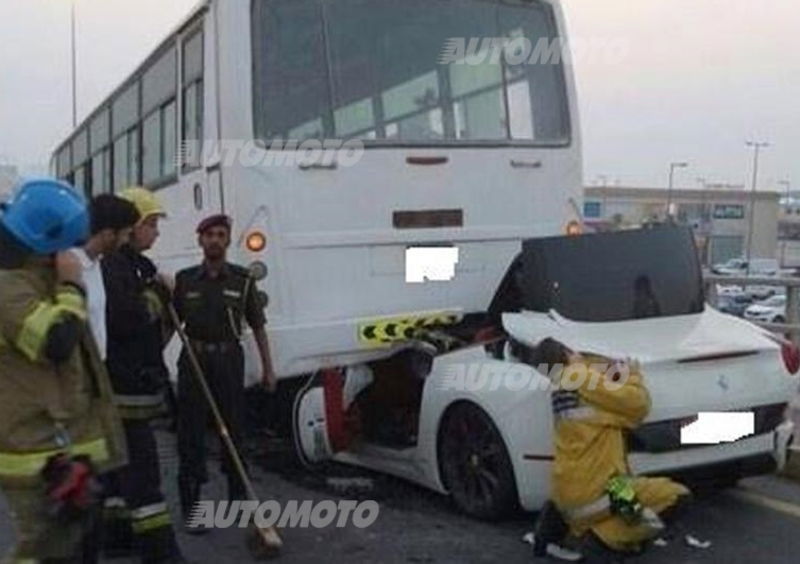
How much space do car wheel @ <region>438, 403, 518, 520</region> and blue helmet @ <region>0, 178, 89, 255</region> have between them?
2.94 m

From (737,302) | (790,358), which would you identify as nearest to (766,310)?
(737,302)

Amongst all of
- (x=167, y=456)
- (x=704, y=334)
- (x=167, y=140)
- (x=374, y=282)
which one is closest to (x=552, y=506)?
(x=704, y=334)

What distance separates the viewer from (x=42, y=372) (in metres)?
3.75

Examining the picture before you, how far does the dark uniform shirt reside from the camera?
240 inches

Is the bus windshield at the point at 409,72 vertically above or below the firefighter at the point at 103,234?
above

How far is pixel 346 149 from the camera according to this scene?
733 centimetres

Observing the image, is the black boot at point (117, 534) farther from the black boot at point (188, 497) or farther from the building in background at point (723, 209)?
the building in background at point (723, 209)

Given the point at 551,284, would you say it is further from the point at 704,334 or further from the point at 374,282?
the point at 374,282

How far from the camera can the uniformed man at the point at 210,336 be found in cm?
610

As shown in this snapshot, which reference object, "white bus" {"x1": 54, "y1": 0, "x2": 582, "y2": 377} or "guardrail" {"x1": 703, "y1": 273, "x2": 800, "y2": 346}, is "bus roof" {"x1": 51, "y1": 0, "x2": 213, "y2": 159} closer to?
"white bus" {"x1": 54, "y1": 0, "x2": 582, "y2": 377}

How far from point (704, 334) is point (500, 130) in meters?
2.33

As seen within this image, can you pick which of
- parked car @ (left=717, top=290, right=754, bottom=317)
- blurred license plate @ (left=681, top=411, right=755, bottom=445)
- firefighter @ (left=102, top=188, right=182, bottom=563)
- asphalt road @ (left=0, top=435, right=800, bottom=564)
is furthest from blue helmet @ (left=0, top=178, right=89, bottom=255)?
parked car @ (left=717, top=290, right=754, bottom=317)

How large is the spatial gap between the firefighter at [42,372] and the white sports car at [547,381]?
8.94ft

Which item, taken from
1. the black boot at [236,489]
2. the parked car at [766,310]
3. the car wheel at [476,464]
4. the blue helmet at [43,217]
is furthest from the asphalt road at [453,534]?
the parked car at [766,310]
